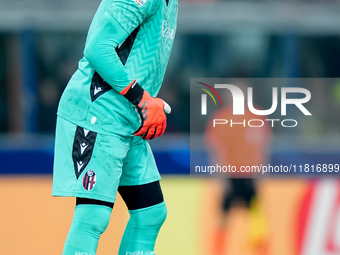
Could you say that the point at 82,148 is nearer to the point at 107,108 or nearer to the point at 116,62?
the point at 107,108

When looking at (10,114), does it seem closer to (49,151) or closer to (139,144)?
(49,151)

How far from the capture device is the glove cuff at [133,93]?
2.40 meters

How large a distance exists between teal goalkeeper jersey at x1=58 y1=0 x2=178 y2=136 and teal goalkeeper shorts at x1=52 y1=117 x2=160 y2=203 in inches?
1.5

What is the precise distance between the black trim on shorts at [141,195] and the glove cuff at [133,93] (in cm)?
41

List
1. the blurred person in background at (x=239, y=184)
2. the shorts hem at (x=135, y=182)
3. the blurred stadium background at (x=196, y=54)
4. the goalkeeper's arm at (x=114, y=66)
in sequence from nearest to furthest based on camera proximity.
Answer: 1. the goalkeeper's arm at (x=114, y=66)
2. the shorts hem at (x=135, y=182)
3. the blurred person in background at (x=239, y=184)
4. the blurred stadium background at (x=196, y=54)

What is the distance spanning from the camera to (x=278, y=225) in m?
4.32

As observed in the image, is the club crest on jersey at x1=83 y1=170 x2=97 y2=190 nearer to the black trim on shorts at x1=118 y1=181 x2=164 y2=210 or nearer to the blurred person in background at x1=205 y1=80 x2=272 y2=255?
the black trim on shorts at x1=118 y1=181 x2=164 y2=210

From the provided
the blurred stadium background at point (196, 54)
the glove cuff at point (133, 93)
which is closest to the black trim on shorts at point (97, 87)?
the glove cuff at point (133, 93)

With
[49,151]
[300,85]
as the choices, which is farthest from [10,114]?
[300,85]

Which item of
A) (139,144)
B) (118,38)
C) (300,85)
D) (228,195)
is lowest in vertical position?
(228,195)

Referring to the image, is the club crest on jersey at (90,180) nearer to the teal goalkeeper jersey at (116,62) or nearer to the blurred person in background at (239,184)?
the teal goalkeeper jersey at (116,62)

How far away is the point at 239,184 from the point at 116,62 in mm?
2366

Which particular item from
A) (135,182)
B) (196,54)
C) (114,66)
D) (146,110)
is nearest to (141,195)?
(135,182)

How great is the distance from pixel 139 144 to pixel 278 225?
204 cm
